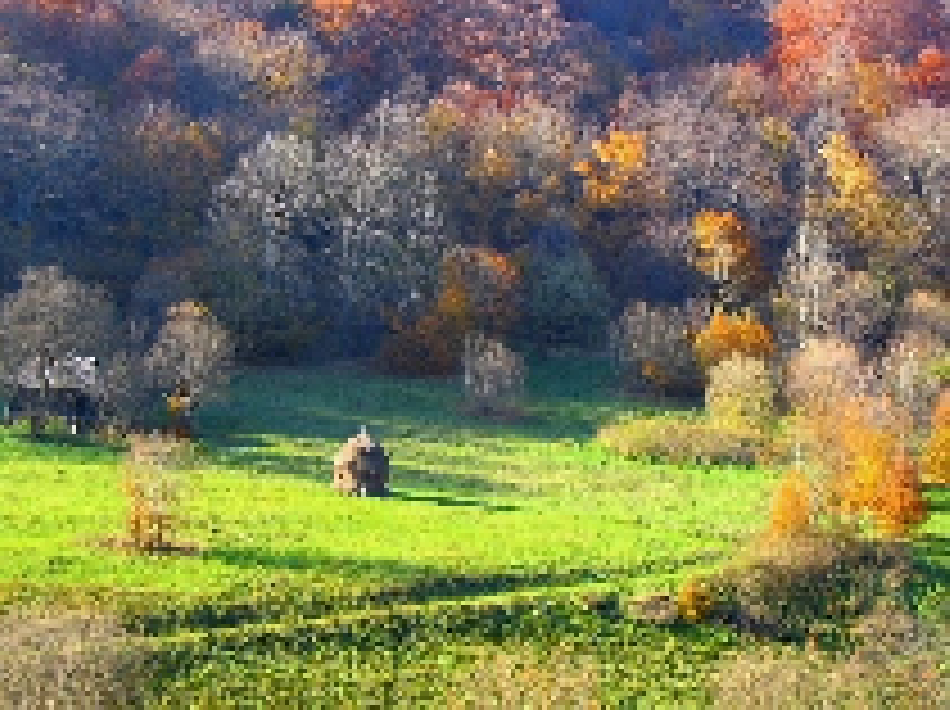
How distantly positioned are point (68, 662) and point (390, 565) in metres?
12.1

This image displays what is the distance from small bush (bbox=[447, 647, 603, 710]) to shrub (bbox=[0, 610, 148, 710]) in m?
7.46

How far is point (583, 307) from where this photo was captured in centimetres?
7538

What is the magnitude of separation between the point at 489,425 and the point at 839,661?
27.1m

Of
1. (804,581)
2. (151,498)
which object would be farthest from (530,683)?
(151,498)

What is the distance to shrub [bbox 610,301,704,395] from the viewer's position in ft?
223

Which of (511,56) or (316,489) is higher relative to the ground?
(511,56)

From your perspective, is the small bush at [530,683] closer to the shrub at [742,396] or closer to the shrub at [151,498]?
the shrub at [151,498]

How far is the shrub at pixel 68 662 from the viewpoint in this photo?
2812 centimetres

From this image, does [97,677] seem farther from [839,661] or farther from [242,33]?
[242,33]

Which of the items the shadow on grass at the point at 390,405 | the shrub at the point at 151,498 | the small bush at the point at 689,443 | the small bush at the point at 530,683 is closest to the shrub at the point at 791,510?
the small bush at the point at 530,683

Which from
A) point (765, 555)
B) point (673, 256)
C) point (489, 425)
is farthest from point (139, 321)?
point (765, 555)

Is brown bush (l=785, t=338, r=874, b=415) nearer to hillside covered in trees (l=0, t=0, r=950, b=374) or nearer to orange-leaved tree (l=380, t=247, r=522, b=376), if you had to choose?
hillside covered in trees (l=0, t=0, r=950, b=374)

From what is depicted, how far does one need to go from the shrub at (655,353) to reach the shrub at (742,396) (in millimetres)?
5289

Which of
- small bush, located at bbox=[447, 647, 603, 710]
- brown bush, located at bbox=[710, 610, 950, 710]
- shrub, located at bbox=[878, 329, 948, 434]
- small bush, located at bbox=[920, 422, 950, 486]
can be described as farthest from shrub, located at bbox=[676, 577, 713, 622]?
shrub, located at bbox=[878, 329, 948, 434]
